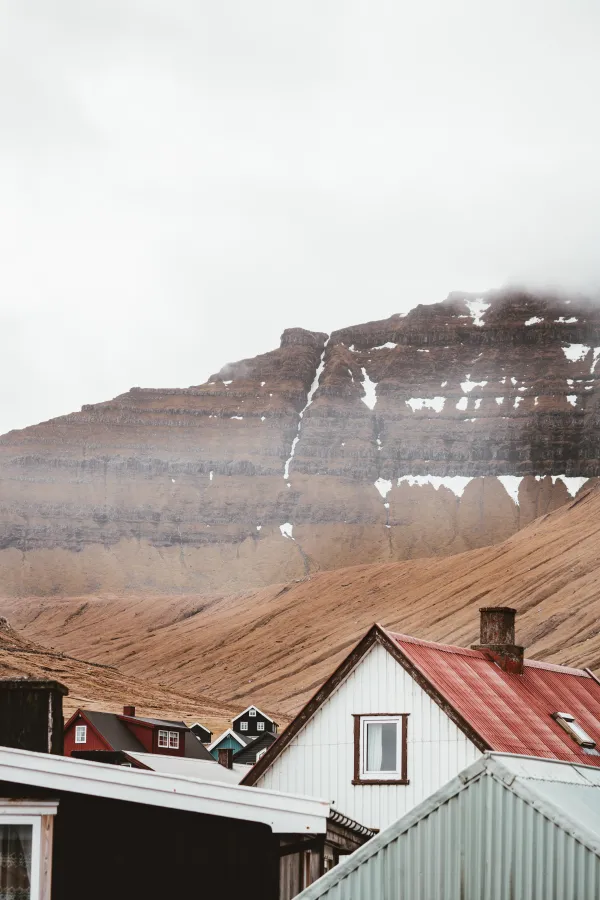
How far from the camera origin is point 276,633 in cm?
18525

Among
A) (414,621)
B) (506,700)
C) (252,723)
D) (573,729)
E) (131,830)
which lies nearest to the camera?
(131,830)

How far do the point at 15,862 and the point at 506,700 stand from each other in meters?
15.0

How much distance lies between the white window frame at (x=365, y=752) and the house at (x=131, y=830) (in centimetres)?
1105

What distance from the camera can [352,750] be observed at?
2284 cm

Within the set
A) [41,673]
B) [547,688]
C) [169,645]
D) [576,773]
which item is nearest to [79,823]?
[576,773]

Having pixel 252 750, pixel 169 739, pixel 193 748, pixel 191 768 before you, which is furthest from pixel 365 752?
pixel 252 750

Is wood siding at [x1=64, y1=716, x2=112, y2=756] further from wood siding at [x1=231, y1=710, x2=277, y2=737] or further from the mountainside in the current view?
the mountainside

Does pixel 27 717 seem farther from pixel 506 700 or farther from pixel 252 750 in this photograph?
pixel 252 750

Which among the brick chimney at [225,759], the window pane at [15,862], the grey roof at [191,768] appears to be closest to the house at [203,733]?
the brick chimney at [225,759]

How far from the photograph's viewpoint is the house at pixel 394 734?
2214cm

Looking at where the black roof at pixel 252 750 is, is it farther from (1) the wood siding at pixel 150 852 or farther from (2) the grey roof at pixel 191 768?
(1) the wood siding at pixel 150 852

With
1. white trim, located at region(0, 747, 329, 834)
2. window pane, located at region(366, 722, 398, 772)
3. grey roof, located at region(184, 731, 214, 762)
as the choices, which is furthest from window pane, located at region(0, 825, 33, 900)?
grey roof, located at region(184, 731, 214, 762)

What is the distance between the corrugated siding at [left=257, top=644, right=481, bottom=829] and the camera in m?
22.1

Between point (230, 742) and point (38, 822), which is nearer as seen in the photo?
point (38, 822)
